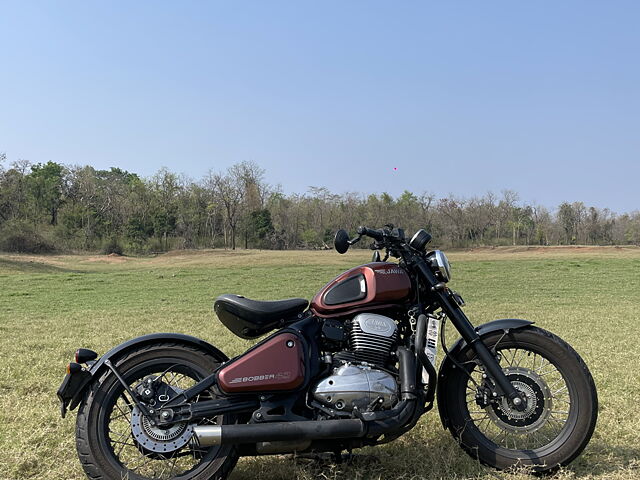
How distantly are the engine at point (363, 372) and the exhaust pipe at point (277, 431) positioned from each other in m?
0.16

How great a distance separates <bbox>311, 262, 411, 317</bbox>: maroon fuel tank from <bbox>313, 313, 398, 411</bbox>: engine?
0.32ft

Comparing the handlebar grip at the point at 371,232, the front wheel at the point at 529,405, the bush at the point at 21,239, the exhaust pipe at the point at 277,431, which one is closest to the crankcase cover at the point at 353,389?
the exhaust pipe at the point at 277,431

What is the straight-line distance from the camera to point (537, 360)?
3.88 m

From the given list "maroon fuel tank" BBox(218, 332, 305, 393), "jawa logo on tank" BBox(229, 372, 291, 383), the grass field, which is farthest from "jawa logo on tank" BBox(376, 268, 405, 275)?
the grass field

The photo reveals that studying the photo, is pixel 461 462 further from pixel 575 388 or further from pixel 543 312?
pixel 543 312

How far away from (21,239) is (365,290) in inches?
1942

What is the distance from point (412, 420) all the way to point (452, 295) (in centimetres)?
89

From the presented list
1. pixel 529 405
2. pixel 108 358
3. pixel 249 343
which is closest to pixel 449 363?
pixel 529 405

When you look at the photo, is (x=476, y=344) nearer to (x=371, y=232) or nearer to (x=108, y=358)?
(x=371, y=232)

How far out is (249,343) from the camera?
8.94 meters

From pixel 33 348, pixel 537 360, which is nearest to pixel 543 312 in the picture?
pixel 537 360

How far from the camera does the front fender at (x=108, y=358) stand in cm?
338

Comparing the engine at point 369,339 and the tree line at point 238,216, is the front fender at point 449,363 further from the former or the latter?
the tree line at point 238,216

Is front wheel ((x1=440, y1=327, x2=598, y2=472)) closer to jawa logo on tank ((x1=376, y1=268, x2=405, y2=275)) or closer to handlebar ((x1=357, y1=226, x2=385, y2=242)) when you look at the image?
jawa logo on tank ((x1=376, y1=268, x2=405, y2=275))
